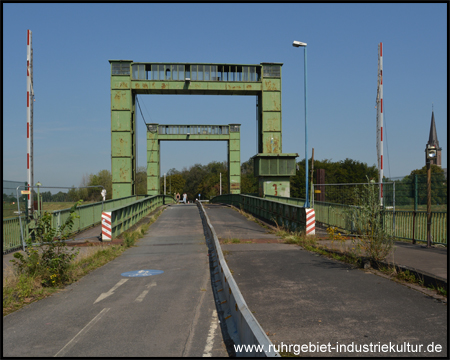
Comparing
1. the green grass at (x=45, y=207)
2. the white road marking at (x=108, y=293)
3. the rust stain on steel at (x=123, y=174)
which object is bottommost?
the white road marking at (x=108, y=293)

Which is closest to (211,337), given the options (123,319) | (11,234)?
(123,319)

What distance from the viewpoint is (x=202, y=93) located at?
1180 inches

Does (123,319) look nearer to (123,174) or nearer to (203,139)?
(123,174)

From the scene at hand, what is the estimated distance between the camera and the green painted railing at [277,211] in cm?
1764

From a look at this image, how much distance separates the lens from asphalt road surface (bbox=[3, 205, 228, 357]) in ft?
16.6

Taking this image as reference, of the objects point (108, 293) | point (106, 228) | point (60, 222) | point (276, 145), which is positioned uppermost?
point (276, 145)

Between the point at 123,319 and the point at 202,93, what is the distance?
25.2 metres

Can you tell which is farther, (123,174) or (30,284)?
(123,174)

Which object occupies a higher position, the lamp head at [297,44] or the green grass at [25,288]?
the lamp head at [297,44]

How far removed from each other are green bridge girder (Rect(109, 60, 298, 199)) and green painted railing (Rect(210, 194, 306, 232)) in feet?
5.82

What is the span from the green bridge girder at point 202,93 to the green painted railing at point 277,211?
1.77m

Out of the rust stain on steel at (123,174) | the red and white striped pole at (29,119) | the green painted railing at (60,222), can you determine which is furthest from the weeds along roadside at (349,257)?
the rust stain on steel at (123,174)

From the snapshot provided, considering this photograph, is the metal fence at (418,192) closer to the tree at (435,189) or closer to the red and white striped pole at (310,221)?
the tree at (435,189)

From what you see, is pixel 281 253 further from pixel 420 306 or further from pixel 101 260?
pixel 420 306
